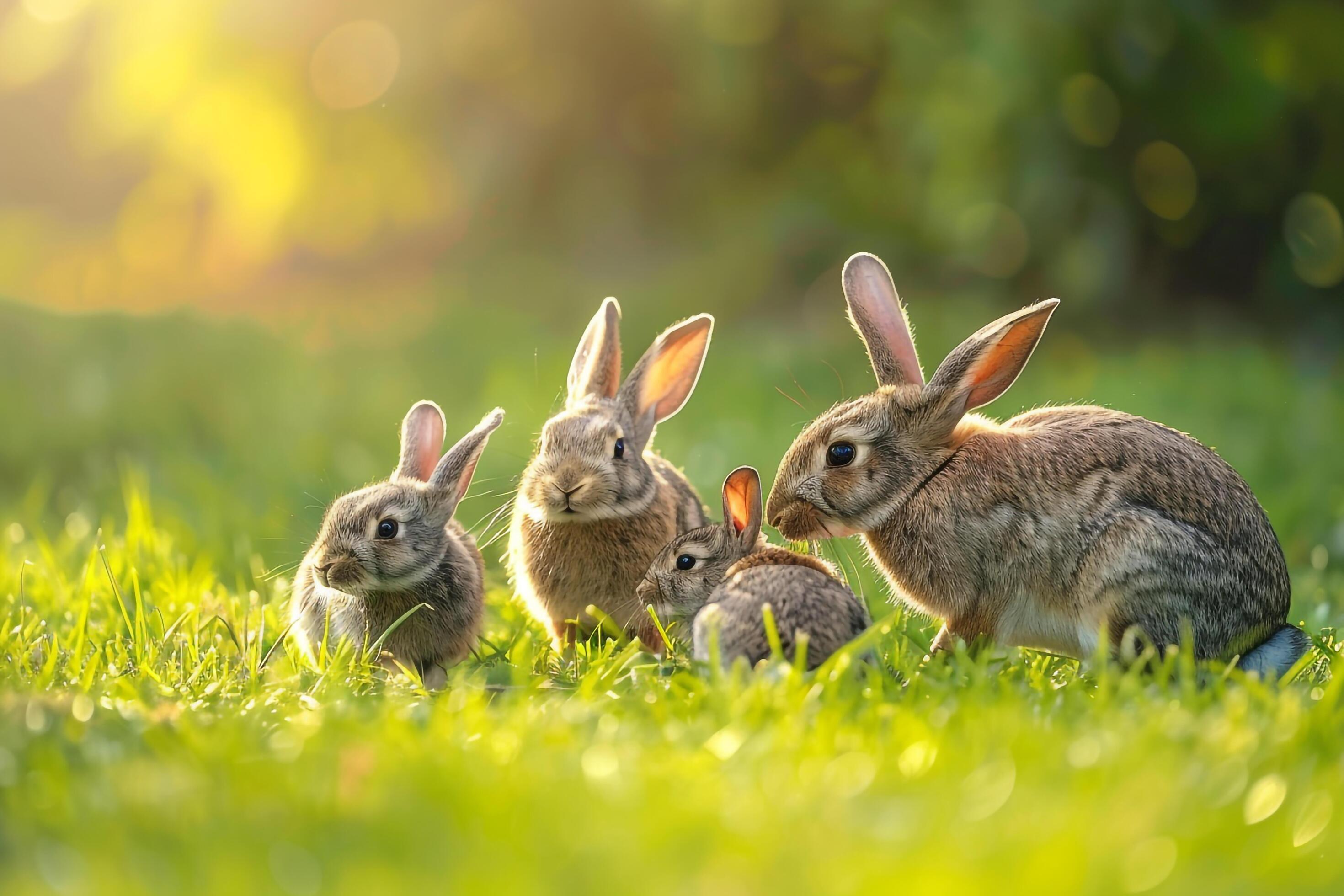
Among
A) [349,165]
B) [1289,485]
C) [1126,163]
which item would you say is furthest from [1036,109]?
[349,165]

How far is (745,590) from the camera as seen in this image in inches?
161

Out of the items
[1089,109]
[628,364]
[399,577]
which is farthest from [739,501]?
[1089,109]

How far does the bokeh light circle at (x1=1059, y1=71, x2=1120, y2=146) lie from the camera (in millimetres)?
10664

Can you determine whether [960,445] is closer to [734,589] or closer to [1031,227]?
[734,589]

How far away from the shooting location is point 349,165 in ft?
37.3

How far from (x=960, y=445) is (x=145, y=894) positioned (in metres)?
3.13

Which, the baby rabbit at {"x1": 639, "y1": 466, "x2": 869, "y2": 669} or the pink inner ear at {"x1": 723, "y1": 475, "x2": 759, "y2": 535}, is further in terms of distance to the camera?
the pink inner ear at {"x1": 723, "y1": 475, "x2": 759, "y2": 535}

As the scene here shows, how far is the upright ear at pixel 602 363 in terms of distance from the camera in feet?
18.0

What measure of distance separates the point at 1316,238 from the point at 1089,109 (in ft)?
7.66

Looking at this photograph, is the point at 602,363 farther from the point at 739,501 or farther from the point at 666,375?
the point at 739,501

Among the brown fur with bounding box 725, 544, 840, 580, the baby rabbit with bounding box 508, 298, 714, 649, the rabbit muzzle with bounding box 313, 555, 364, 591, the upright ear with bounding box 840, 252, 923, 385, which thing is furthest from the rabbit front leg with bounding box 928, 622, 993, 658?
the rabbit muzzle with bounding box 313, 555, 364, 591

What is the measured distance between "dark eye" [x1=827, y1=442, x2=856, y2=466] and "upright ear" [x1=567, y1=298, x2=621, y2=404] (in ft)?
3.95

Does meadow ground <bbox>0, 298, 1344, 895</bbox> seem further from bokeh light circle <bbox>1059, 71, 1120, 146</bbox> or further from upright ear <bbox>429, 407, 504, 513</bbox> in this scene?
bokeh light circle <bbox>1059, 71, 1120, 146</bbox>

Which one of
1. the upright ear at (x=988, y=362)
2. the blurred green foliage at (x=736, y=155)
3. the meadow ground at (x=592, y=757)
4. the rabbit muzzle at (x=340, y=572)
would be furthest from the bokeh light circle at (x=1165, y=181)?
the rabbit muzzle at (x=340, y=572)
